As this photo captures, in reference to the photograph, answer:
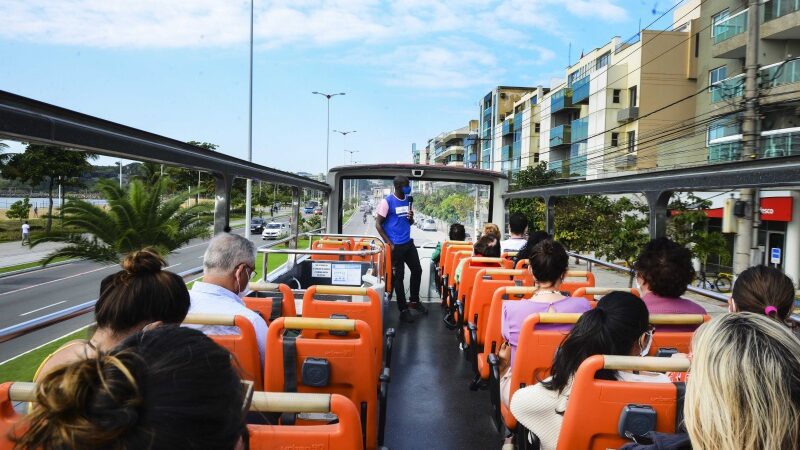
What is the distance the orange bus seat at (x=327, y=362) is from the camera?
2.21 metres

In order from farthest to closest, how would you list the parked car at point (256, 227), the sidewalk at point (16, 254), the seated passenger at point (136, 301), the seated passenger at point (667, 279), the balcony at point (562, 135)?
1. the balcony at point (562, 135)
2. the sidewalk at point (16, 254)
3. the parked car at point (256, 227)
4. the seated passenger at point (667, 279)
5. the seated passenger at point (136, 301)

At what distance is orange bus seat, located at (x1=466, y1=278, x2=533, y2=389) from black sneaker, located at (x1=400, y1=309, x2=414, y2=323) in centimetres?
214

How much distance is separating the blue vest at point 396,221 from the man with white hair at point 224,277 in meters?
3.82

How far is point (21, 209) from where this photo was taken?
15062 mm

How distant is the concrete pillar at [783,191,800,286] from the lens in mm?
17984

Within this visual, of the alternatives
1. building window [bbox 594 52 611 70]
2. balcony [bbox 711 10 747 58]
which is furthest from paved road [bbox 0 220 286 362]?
building window [bbox 594 52 611 70]

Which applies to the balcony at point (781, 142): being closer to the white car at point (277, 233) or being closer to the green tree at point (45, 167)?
the white car at point (277, 233)

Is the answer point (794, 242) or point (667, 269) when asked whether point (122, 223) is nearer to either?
point (667, 269)

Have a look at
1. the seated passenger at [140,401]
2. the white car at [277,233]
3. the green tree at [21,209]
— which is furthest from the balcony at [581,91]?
the seated passenger at [140,401]

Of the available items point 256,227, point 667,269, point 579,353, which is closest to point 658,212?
point 667,269

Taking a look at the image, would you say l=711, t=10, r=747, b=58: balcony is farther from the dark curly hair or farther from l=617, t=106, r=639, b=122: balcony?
the dark curly hair

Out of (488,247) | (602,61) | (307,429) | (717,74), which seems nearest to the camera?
(307,429)

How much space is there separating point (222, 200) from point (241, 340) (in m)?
1.69

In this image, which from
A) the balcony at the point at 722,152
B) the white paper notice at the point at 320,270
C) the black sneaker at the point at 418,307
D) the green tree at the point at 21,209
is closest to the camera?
the white paper notice at the point at 320,270
